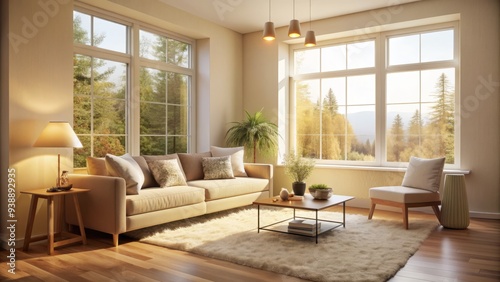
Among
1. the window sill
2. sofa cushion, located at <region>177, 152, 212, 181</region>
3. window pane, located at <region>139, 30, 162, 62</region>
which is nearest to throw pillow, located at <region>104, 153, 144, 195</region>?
sofa cushion, located at <region>177, 152, 212, 181</region>

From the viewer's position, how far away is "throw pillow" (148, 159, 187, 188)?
15.0ft

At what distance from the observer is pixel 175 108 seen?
6137 millimetres

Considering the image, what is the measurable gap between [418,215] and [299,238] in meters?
2.21

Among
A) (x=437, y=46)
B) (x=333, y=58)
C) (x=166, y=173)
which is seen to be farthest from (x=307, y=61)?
(x=166, y=173)

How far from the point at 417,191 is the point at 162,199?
292 centimetres

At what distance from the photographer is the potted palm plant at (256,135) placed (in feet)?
20.7

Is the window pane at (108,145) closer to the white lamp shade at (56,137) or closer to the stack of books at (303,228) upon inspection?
the white lamp shade at (56,137)

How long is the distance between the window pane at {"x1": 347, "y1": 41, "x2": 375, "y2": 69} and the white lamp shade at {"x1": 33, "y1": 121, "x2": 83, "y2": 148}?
439 cm

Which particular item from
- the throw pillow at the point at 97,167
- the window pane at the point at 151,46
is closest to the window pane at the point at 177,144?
the window pane at the point at 151,46

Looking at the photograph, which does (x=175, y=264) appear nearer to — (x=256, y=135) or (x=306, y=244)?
(x=306, y=244)

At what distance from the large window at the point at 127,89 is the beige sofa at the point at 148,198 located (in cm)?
66

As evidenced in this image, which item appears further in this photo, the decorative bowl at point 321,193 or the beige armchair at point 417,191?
the beige armchair at point 417,191

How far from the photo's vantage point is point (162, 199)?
4105 mm

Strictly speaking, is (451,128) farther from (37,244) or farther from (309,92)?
(37,244)
